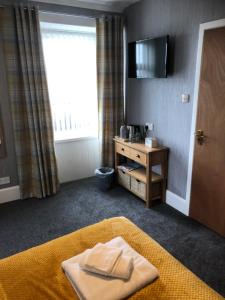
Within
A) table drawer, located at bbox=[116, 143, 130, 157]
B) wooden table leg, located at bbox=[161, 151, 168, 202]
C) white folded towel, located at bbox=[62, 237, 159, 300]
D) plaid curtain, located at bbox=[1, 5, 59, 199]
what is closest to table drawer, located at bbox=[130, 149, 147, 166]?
table drawer, located at bbox=[116, 143, 130, 157]

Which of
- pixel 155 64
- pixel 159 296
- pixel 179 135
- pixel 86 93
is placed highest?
pixel 155 64

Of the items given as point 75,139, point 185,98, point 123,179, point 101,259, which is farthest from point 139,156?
point 101,259

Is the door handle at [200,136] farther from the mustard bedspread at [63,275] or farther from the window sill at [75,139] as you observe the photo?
the window sill at [75,139]

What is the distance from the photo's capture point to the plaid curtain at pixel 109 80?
3.46m

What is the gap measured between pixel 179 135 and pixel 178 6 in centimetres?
141

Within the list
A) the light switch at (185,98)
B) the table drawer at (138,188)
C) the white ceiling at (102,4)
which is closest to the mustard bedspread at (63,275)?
the table drawer at (138,188)

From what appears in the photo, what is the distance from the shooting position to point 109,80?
3.63m

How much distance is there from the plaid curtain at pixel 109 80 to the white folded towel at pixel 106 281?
257 cm

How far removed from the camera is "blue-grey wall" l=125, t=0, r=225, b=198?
8.33ft

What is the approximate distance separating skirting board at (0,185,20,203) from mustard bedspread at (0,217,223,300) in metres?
1.98

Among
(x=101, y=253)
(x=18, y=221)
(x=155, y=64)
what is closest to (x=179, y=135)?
(x=155, y=64)

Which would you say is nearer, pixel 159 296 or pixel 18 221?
pixel 159 296

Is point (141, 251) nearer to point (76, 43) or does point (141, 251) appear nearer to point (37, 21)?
point (37, 21)

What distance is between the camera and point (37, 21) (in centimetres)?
295
